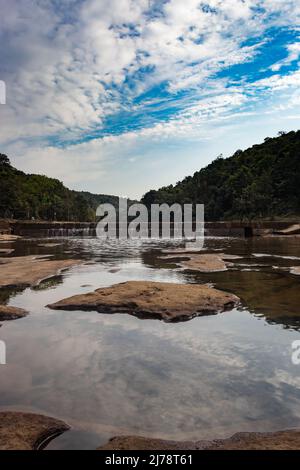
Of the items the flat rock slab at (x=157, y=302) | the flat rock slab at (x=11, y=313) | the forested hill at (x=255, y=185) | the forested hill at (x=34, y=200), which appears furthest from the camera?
the forested hill at (x=34, y=200)

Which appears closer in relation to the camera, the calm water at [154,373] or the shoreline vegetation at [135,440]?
the shoreline vegetation at [135,440]

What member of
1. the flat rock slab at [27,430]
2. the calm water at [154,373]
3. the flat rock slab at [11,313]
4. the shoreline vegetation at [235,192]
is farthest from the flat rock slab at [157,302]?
the shoreline vegetation at [235,192]

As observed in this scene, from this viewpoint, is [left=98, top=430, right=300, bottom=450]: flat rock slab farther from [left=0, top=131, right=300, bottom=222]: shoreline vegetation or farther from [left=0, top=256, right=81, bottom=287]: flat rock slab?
[left=0, top=131, right=300, bottom=222]: shoreline vegetation

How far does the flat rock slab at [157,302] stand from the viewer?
9.18 meters

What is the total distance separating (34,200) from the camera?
143500 mm

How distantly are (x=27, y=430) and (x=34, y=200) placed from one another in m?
147

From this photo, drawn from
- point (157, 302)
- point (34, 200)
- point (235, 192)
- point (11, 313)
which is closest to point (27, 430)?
point (11, 313)

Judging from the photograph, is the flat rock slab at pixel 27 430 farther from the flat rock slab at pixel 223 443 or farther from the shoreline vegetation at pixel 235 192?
the shoreline vegetation at pixel 235 192

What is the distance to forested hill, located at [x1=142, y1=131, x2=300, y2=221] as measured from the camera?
315 ft

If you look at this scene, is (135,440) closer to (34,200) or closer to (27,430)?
(27,430)

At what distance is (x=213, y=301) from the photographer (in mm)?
10039

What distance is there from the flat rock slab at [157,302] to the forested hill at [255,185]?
8399 cm
